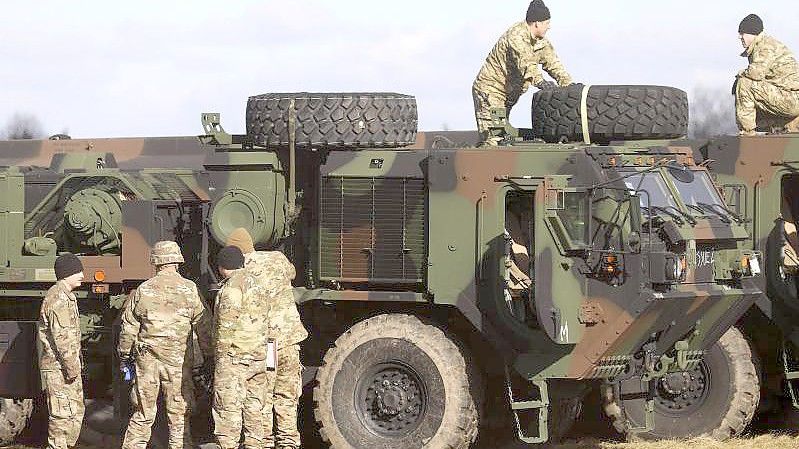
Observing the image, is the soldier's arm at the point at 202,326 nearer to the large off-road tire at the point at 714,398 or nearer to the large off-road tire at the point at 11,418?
the large off-road tire at the point at 11,418

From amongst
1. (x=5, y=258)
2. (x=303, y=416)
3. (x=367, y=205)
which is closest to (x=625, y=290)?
(x=367, y=205)

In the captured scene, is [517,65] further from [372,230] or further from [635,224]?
[635,224]

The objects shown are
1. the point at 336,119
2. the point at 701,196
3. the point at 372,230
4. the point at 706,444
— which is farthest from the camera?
the point at 706,444

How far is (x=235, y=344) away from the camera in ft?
44.9

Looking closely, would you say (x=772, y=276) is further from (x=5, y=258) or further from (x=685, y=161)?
(x=5, y=258)

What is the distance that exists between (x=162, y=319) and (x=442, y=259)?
2200mm

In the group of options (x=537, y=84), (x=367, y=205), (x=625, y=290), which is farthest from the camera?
(x=537, y=84)

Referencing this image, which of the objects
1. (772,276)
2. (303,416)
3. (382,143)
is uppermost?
(382,143)

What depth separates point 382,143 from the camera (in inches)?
599

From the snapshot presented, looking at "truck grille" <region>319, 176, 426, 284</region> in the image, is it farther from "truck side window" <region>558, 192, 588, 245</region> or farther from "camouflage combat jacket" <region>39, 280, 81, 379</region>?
"camouflage combat jacket" <region>39, 280, 81, 379</region>

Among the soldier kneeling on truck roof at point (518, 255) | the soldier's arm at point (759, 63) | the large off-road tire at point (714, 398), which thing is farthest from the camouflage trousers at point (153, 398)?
the soldier's arm at point (759, 63)

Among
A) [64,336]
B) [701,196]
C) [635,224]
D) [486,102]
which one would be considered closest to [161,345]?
[64,336]

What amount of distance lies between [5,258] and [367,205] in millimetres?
3029

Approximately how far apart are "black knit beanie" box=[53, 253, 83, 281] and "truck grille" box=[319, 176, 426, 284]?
195 cm
